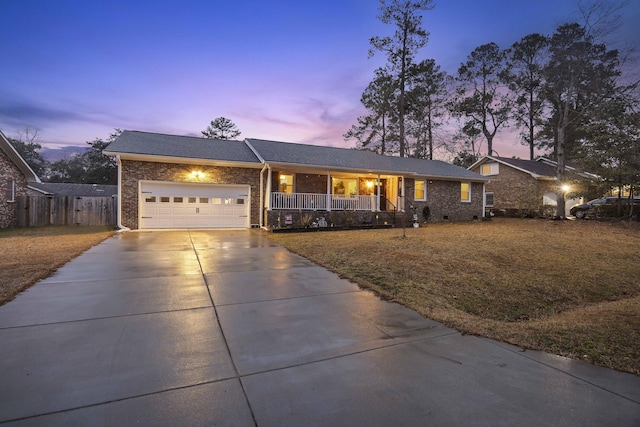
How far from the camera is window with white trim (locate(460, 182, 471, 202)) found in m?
20.8

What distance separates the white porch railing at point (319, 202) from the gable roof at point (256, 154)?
4.70ft

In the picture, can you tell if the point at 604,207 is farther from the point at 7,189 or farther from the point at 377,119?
the point at 7,189

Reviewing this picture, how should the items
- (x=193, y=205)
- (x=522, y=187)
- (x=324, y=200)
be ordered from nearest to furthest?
(x=193, y=205), (x=324, y=200), (x=522, y=187)

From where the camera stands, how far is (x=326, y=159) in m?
17.0

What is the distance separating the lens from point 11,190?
49.3 ft

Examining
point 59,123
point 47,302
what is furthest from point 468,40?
point 59,123

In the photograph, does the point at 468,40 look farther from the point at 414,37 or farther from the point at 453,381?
the point at 453,381

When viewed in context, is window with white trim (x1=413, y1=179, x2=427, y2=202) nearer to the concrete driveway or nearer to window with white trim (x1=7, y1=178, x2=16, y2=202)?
the concrete driveway

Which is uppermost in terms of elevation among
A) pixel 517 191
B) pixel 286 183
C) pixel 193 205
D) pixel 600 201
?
pixel 517 191

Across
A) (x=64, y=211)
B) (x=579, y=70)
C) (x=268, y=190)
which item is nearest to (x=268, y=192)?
(x=268, y=190)

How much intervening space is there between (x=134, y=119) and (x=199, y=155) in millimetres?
16885

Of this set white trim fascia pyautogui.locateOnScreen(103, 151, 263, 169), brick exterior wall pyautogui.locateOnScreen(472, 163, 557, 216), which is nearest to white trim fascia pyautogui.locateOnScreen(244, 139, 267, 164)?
white trim fascia pyautogui.locateOnScreen(103, 151, 263, 169)

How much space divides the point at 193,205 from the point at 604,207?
24.5 meters

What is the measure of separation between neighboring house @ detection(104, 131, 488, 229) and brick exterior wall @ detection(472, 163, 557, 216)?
9.24 m
